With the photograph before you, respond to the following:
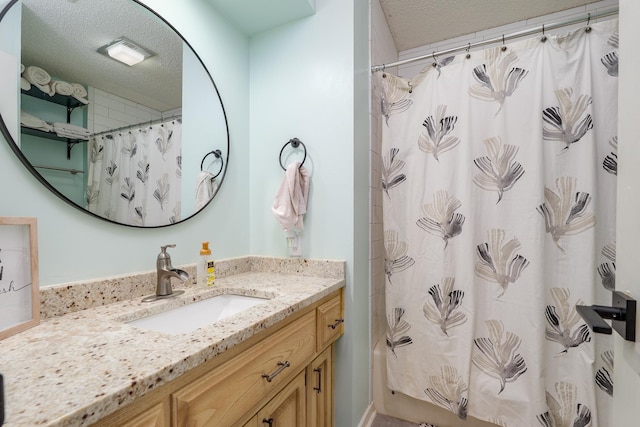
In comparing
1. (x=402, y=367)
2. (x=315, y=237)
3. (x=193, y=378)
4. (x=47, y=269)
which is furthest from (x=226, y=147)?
(x=402, y=367)

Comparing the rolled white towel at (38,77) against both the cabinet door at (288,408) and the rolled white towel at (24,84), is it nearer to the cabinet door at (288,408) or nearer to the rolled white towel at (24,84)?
the rolled white towel at (24,84)

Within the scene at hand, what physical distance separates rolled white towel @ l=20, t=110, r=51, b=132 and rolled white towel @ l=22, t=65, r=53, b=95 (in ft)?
0.30

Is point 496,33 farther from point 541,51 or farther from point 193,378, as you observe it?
point 193,378

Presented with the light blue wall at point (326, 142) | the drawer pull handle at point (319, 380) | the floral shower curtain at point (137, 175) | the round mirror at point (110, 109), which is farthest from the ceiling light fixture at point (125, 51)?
the drawer pull handle at point (319, 380)

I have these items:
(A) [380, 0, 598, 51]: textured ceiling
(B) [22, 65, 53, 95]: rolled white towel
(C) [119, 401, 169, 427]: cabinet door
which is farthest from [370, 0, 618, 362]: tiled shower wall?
(B) [22, 65, 53, 95]: rolled white towel

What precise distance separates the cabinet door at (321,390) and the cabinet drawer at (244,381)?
0.14 m

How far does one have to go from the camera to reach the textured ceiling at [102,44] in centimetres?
85

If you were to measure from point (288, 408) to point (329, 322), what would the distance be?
356mm

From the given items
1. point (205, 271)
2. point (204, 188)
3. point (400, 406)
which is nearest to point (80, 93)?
point (204, 188)

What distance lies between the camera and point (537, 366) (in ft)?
4.17

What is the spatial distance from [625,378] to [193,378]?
898 mm

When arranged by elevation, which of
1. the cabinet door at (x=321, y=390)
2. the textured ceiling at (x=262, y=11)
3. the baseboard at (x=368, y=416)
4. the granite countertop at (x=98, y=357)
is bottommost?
the baseboard at (x=368, y=416)

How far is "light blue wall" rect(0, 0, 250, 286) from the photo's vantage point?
2.67 ft

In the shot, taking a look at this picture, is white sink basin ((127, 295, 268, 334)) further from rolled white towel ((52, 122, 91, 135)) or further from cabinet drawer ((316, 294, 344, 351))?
rolled white towel ((52, 122, 91, 135))
